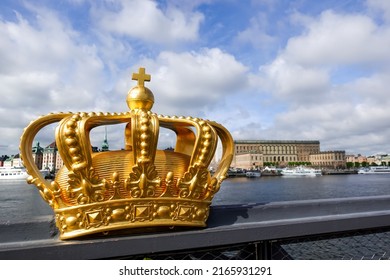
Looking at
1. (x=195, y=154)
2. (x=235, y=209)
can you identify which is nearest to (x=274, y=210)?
(x=235, y=209)

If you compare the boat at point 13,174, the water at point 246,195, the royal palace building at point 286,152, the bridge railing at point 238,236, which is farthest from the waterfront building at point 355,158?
the bridge railing at point 238,236

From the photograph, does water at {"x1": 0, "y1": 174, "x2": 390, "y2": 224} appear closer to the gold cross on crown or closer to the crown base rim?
the crown base rim

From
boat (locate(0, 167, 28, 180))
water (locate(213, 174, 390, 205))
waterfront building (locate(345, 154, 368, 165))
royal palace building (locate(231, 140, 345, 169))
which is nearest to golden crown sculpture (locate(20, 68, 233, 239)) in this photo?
water (locate(213, 174, 390, 205))

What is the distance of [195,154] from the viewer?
6.53 feet

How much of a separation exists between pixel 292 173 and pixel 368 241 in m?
68.7

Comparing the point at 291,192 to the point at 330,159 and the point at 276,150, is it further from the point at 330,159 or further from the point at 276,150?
the point at 330,159

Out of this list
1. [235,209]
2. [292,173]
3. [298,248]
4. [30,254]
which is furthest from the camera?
[292,173]

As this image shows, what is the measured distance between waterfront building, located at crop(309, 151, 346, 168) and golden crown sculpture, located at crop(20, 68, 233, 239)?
4400 inches

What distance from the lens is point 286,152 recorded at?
4218 inches

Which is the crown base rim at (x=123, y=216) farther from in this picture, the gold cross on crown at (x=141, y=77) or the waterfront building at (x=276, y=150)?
Answer: the waterfront building at (x=276, y=150)

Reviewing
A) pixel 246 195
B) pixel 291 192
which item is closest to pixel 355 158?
pixel 291 192

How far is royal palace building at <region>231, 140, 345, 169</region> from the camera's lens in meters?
102

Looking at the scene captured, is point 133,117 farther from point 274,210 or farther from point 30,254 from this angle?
point 274,210

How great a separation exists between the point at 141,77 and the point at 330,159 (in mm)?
114778
